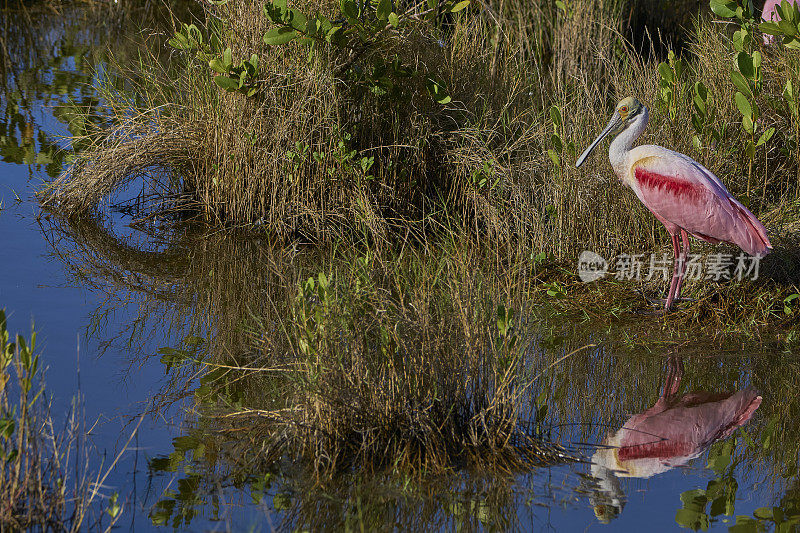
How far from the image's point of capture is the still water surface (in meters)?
3.51

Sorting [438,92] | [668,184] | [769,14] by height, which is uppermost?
[769,14]

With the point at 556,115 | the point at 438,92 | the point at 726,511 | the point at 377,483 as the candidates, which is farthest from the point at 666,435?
the point at 438,92

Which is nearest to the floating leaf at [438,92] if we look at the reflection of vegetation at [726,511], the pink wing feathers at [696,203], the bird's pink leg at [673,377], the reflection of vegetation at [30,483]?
the pink wing feathers at [696,203]

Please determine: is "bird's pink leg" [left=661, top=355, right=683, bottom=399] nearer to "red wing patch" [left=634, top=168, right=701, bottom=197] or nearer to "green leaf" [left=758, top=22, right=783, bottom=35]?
"red wing patch" [left=634, top=168, right=701, bottom=197]

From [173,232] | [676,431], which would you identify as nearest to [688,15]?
[173,232]

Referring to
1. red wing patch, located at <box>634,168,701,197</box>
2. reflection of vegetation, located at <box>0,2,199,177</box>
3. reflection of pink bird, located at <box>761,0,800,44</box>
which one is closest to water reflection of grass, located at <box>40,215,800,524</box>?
red wing patch, located at <box>634,168,701,197</box>

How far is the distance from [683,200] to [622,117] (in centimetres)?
70

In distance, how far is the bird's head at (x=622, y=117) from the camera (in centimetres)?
571

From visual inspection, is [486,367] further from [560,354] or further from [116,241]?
[116,241]

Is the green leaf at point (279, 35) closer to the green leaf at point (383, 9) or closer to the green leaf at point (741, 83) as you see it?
the green leaf at point (383, 9)

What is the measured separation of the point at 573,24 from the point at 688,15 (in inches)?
132

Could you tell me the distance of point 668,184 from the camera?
539 cm

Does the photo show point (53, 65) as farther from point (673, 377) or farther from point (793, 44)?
point (673, 377)

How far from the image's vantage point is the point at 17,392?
4.20 m
